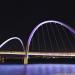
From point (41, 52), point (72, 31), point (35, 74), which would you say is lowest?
point (35, 74)

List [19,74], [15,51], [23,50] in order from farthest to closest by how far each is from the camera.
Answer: [23,50], [15,51], [19,74]

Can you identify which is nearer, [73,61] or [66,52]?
[66,52]

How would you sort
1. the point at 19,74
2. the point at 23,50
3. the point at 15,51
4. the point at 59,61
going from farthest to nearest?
the point at 59,61 < the point at 23,50 < the point at 15,51 < the point at 19,74

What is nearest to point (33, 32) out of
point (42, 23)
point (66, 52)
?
point (42, 23)

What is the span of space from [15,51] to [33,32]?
5971 mm

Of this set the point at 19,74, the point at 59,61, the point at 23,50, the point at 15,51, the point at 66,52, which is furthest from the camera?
the point at 59,61

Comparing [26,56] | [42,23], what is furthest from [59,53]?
[42,23]

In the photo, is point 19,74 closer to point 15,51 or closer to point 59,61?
point 15,51

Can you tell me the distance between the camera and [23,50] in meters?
47.8

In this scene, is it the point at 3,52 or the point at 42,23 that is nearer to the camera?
the point at 3,52

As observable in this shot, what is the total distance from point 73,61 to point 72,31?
14.2 m

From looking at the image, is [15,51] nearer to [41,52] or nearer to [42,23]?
[41,52]

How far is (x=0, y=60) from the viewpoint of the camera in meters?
49.6

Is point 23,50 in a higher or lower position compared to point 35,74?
higher
